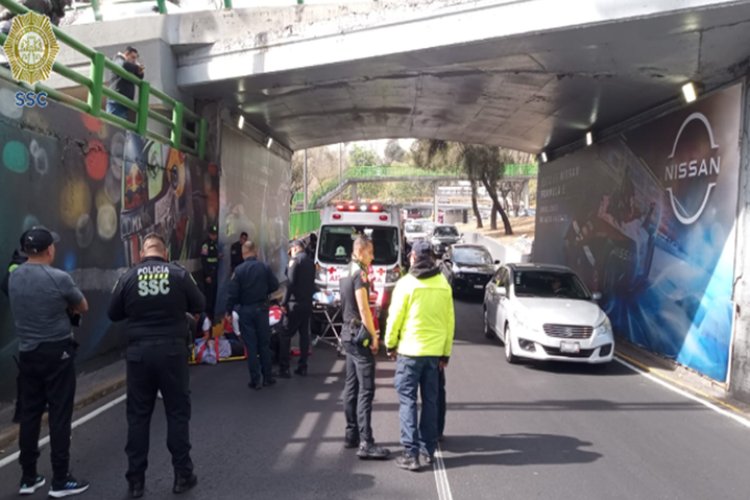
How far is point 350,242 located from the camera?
12391mm

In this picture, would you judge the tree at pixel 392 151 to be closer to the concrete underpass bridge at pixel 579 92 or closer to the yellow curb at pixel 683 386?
the concrete underpass bridge at pixel 579 92

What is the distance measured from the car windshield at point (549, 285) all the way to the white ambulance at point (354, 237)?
245 cm

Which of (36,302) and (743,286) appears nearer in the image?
Answer: (36,302)

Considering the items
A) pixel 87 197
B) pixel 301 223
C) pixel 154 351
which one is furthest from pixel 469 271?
pixel 301 223

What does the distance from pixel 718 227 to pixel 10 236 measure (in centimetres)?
926

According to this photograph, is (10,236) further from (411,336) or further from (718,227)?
(718,227)

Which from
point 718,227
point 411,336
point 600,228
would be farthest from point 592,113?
point 411,336

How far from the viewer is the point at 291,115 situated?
15.7 meters

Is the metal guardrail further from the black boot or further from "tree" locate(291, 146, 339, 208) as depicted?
the black boot

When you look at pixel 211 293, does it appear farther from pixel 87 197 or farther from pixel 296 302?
pixel 87 197

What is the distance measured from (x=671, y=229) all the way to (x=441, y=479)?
744 cm

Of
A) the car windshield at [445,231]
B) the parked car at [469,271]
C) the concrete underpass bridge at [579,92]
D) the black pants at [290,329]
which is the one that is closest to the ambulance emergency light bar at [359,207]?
the concrete underpass bridge at [579,92]

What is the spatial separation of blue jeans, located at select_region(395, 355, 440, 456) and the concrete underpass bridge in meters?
Result: 5.06

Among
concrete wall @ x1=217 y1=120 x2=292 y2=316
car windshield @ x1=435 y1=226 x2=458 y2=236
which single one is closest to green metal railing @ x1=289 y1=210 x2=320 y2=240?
car windshield @ x1=435 y1=226 x2=458 y2=236
